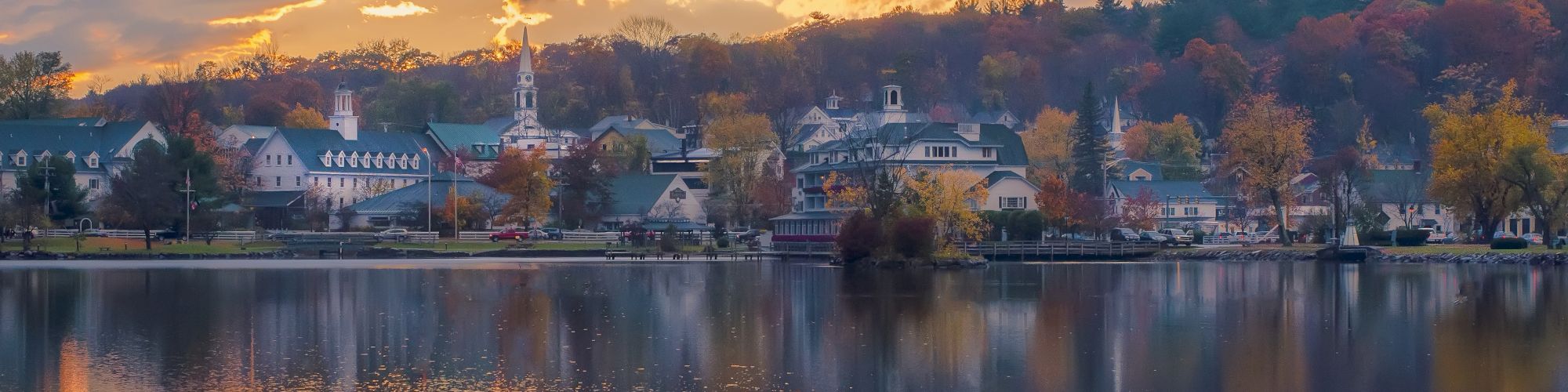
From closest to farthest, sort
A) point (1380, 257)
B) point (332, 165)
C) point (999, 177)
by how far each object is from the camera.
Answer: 1. point (1380, 257)
2. point (999, 177)
3. point (332, 165)

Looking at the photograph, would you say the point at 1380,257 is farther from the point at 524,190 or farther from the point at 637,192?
the point at 637,192

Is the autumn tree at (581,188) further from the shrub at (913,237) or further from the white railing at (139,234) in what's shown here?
the shrub at (913,237)

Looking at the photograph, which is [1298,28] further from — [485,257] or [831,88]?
[485,257]

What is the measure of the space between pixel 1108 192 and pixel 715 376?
7771cm

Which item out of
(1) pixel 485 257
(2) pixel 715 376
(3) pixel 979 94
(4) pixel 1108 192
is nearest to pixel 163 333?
(2) pixel 715 376

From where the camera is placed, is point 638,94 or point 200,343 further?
point 638,94

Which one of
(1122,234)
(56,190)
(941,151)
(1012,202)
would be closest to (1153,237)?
(1122,234)

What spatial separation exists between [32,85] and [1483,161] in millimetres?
112385

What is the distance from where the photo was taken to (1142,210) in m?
A: 95.0

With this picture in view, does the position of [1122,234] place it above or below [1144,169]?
below

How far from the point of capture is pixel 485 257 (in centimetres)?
8100

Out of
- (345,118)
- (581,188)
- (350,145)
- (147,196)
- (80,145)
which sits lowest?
(147,196)

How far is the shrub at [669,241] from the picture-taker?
3250 inches

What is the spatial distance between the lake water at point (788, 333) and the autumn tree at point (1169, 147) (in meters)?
61.5
